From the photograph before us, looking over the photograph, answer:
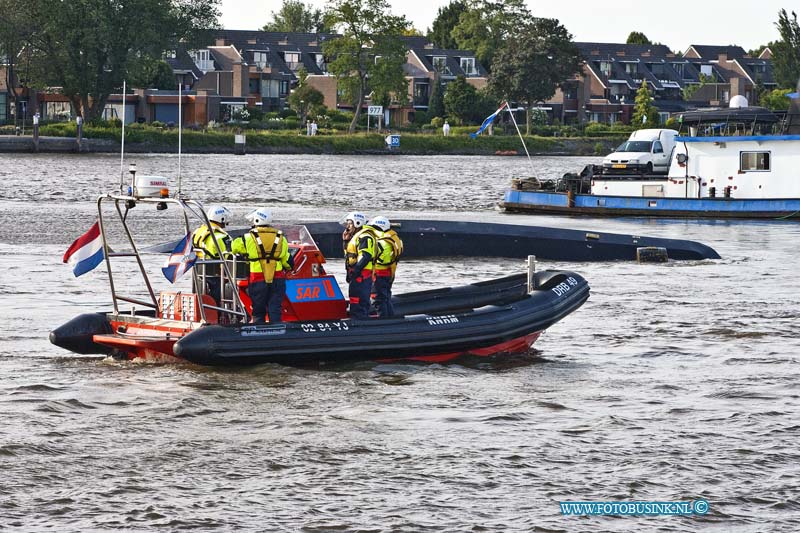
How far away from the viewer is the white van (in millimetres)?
44281

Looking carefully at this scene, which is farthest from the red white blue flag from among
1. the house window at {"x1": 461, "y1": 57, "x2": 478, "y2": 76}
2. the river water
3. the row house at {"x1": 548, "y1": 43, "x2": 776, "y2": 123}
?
the house window at {"x1": 461, "y1": 57, "x2": 478, "y2": 76}

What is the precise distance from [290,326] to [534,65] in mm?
99707

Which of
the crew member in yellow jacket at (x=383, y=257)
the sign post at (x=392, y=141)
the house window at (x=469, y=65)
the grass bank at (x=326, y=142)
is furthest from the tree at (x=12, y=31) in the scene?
the crew member in yellow jacket at (x=383, y=257)

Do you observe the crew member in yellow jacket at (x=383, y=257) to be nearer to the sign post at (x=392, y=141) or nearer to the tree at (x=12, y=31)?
the tree at (x=12, y=31)

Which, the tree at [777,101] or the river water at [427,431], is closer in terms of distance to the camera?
the river water at [427,431]

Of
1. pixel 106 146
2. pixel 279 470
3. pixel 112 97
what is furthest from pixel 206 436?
pixel 112 97

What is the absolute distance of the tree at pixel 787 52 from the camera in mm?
113875

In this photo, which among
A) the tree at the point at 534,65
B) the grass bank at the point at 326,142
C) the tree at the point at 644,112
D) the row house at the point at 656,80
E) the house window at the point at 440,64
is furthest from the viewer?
the row house at the point at 656,80

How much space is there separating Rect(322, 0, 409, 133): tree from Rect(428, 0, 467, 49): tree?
42.6m

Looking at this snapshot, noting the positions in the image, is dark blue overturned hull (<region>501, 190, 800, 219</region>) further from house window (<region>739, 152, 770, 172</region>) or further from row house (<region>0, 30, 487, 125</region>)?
row house (<region>0, 30, 487, 125</region>)

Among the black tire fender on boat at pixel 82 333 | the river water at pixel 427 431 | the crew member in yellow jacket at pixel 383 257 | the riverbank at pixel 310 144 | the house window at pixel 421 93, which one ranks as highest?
the house window at pixel 421 93

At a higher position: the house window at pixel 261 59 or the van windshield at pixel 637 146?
the house window at pixel 261 59

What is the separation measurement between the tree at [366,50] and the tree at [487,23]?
85.8 ft

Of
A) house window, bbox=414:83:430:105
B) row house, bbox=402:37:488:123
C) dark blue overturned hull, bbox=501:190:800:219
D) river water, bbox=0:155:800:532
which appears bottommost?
river water, bbox=0:155:800:532
